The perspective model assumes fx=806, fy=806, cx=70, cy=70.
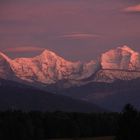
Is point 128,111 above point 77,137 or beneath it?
above

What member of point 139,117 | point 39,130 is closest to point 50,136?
point 39,130

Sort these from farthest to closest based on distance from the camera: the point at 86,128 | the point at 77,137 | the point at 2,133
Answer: the point at 86,128 → the point at 77,137 → the point at 2,133

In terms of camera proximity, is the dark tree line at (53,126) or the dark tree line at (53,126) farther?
the dark tree line at (53,126)

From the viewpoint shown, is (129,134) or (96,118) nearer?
(129,134)

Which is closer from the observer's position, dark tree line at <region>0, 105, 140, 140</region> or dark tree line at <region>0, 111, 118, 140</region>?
dark tree line at <region>0, 105, 140, 140</region>

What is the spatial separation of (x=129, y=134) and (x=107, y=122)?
100 meters

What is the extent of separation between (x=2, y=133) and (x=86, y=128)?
100 ft

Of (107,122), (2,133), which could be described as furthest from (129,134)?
(107,122)

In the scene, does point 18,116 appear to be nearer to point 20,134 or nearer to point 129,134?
point 20,134

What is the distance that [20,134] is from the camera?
6427 inches

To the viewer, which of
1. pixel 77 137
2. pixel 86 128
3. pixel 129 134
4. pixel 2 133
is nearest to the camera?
pixel 129 134

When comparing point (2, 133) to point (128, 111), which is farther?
point (2, 133)

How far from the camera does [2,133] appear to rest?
160000mm

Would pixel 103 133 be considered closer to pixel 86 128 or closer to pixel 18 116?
pixel 86 128
